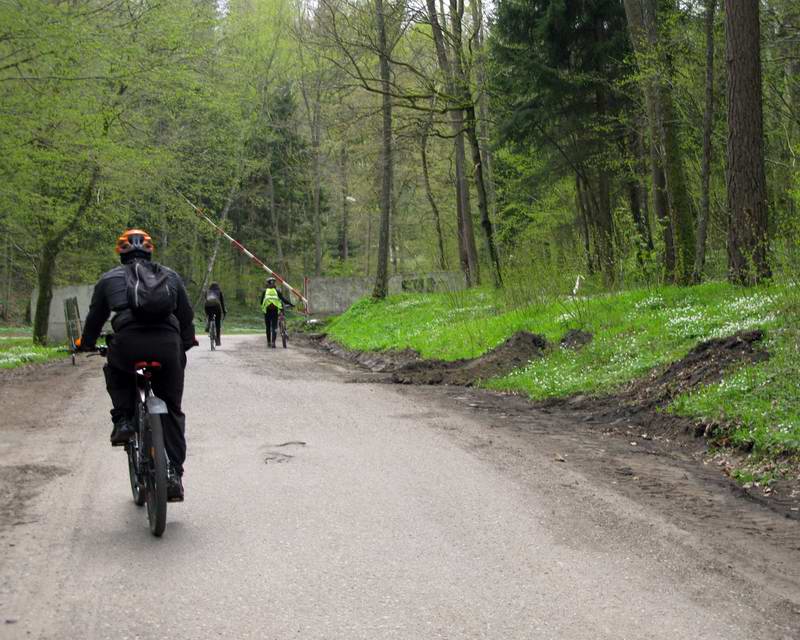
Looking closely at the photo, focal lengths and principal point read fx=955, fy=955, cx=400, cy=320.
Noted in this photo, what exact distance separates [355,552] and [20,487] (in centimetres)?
329

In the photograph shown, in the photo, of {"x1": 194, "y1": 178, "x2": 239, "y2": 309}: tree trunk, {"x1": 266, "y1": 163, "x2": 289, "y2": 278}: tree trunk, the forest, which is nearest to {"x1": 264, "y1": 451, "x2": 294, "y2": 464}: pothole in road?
the forest

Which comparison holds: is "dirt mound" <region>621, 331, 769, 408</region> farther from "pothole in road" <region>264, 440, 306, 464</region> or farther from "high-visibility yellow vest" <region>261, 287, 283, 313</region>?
"high-visibility yellow vest" <region>261, 287, 283, 313</region>

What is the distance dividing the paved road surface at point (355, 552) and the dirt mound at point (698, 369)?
2513mm

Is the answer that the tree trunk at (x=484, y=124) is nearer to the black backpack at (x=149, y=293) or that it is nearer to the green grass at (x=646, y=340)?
the green grass at (x=646, y=340)

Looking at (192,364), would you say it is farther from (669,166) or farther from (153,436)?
(153,436)

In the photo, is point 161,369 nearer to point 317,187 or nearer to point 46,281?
point 46,281

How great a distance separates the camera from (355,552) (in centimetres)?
570

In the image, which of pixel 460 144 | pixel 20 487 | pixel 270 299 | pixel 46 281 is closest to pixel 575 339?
pixel 20 487

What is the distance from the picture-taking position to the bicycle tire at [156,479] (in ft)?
19.9

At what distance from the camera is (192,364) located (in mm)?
19734

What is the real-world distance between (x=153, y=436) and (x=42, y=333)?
23.7 metres

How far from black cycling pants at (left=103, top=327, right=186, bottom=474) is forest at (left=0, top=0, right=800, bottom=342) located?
21.5 ft

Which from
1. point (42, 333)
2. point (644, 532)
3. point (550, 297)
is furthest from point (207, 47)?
point (644, 532)

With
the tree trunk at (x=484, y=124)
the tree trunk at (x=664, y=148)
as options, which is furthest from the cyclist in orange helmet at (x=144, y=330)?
the tree trunk at (x=484, y=124)
